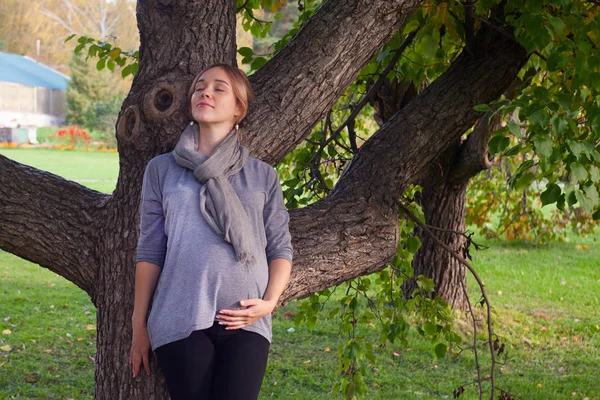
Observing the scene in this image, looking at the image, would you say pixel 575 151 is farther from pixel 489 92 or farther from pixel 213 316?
pixel 213 316

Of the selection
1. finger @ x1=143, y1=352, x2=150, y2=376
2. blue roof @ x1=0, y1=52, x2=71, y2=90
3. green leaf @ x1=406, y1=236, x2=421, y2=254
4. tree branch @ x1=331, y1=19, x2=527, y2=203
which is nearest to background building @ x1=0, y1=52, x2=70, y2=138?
blue roof @ x1=0, y1=52, x2=71, y2=90

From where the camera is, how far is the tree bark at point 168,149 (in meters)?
2.96

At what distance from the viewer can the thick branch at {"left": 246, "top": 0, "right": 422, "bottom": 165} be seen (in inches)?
122

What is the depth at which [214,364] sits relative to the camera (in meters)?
2.57

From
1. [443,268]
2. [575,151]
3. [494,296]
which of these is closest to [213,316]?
[575,151]

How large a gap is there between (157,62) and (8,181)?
0.74m

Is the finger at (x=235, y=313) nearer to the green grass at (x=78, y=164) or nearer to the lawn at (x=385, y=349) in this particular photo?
the lawn at (x=385, y=349)

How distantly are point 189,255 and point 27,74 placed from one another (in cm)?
4367

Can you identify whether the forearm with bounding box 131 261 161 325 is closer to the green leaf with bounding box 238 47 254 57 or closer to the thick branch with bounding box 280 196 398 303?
the thick branch with bounding box 280 196 398 303

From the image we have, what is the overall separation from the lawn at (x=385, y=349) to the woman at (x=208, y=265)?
2887 millimetres

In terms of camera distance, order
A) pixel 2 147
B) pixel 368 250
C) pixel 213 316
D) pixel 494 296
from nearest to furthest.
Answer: pixel 213 316 → pixel 368 250 → pixel 494 296 → pixel 2 147

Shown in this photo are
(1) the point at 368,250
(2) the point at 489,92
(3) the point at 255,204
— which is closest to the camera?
(3) the point at 255,204

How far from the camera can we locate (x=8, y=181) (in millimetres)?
3072

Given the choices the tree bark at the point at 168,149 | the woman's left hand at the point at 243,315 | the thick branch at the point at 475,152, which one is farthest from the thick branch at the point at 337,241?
the thick branch at the point at 475,152
